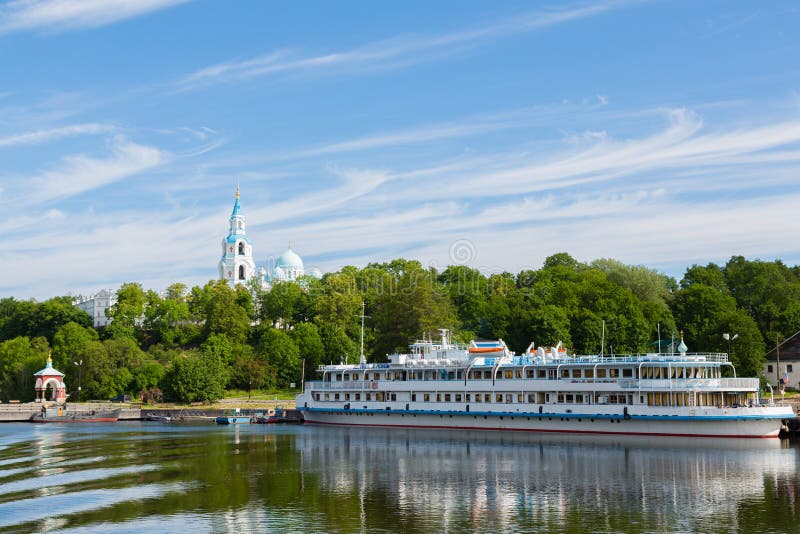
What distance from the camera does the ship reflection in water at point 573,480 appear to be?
126ft

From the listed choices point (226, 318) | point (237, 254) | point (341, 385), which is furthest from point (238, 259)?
point (341, 385)

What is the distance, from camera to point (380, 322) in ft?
421

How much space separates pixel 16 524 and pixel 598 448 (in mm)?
41432

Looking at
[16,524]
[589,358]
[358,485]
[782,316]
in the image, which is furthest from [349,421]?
[782,316]

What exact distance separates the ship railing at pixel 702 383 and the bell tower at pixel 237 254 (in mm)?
131784

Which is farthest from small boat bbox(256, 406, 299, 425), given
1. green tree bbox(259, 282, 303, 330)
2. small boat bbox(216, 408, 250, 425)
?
green tree bbox(259, 282, 303, 330)

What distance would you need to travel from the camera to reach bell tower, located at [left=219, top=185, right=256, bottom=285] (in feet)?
627

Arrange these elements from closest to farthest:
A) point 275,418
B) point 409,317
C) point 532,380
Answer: point 532,380 → point 275,418 → point 409,317

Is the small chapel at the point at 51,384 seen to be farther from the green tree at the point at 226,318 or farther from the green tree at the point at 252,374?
the green tree at the point at 226,318

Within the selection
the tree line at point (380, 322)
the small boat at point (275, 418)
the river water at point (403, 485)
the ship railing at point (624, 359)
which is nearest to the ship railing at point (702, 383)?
the ship railing at point (624, 359)

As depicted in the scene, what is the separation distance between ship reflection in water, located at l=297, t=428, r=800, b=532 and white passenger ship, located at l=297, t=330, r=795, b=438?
2.72 m

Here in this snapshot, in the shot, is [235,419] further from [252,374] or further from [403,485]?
[403,485]

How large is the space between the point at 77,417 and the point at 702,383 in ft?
241

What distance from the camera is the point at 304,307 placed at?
15125 centimetres
